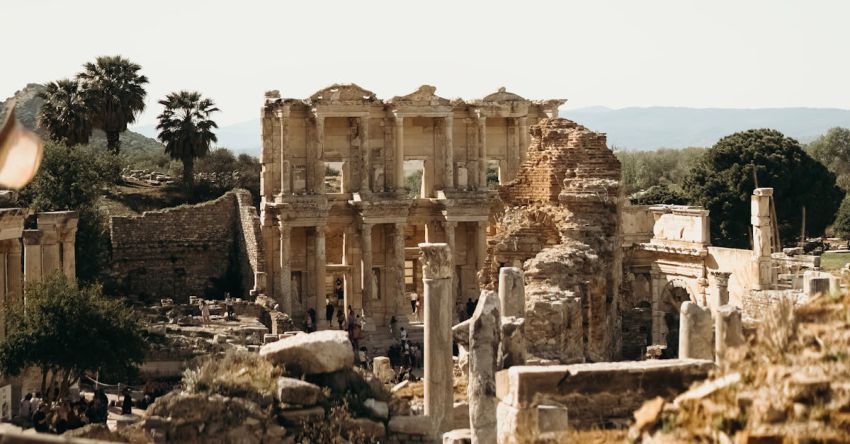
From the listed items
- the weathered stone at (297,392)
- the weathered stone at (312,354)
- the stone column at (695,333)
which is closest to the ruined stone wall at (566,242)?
the weathered stone at (312,354)

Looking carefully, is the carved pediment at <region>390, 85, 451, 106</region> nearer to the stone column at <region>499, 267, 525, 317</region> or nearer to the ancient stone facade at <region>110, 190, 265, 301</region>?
the ancient stone facade at <region>110, 190, 265, 301</region>

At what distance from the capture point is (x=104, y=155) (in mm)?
56062

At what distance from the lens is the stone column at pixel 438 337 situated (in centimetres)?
2184

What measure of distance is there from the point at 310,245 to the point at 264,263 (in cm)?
259

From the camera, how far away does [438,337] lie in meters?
22.0

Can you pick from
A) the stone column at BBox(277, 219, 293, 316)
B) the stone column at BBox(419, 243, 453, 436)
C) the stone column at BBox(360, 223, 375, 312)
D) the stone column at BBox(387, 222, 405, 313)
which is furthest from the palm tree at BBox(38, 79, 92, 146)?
the stone column at BBox(419, 243, 453, 436)

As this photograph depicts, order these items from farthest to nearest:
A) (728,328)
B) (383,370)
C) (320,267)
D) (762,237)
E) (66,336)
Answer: (320,267) < (762,237) < (383,370) < (66,336) < (728,328)

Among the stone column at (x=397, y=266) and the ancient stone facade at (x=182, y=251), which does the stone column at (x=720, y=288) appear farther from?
the ancient stone facade at (x=182, y=251)

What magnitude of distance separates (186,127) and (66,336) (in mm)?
30028

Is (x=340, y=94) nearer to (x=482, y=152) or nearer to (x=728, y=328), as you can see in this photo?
(x=482, y=152)

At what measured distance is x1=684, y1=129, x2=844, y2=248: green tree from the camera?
62.2 m

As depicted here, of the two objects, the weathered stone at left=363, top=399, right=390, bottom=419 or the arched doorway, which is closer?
the weathered stone at left=363, top=399, right=390, bottom=419

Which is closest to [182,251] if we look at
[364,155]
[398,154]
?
[364,155]

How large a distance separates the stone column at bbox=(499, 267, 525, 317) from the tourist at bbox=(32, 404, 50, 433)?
7.66m
